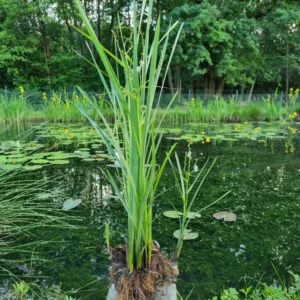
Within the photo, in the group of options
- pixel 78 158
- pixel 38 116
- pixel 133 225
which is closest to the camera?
pixel 133 225

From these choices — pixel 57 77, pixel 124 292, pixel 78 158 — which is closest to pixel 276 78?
A: pixel 57 77

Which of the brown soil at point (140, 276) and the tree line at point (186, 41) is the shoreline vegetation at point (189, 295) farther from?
the tree line at point (186, 41)

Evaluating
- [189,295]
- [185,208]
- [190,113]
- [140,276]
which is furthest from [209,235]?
[190,113]

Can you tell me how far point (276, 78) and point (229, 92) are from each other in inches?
79.0

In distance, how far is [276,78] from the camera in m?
13.7

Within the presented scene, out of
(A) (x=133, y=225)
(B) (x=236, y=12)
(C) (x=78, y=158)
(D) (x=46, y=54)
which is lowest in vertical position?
(C) (x=78, y=158)

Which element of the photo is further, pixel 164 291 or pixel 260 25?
pixel 260 25

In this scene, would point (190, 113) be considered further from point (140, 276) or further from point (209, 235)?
A: point (140, 276)

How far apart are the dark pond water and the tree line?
26.6ft

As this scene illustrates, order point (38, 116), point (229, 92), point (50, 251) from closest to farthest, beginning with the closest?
point (50, 251) → point (38, 116) → point (229, 92)

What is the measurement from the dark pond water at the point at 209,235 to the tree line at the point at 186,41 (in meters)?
8.11

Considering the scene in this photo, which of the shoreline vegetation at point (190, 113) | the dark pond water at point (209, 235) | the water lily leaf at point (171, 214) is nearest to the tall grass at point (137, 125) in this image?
the dark pond water at point (209, 235)

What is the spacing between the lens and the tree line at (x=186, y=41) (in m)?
10.5

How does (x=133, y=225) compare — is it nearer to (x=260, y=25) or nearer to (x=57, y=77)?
(x=260, y=25)
